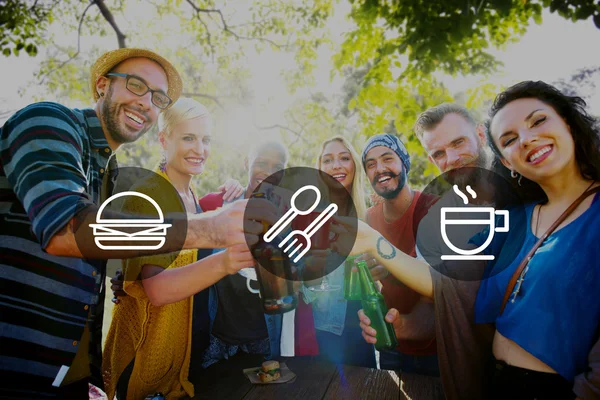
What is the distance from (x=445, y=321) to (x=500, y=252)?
467 millimetres

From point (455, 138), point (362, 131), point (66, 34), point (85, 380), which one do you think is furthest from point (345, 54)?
point (66, 34)

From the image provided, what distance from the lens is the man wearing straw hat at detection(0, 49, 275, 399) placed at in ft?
4.49

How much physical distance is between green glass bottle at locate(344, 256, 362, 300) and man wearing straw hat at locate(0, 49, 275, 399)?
0.83m

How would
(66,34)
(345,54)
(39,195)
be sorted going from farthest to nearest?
1. (66,34)
2. (345,54)
3. (39,195)

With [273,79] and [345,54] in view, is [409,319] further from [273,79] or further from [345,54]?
[273,79]

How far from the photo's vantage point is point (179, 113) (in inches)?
105

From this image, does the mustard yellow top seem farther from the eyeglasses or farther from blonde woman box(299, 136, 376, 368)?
blonde woman box(299, 136, 376, 368)

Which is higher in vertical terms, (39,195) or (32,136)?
(32,136)

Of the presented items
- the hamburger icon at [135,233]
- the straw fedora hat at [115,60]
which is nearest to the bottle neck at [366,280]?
the hamburger icon at [135,233]

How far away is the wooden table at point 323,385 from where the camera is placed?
172 centimetres

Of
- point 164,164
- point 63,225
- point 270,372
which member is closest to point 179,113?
point 164,164

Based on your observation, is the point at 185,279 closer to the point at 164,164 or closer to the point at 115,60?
the point at 164,164

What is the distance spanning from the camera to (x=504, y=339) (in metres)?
1.69

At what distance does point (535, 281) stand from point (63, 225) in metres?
1.98
